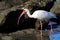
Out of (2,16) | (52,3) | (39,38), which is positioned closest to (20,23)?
(2,16)

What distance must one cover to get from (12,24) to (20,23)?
55 cm

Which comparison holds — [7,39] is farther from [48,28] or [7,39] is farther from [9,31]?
[48,28]

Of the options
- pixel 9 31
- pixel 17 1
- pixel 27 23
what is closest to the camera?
pixel 9 31

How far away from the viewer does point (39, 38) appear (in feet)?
31.5

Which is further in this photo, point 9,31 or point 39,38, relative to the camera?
point 9,31

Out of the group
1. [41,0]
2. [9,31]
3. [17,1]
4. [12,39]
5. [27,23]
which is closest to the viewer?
[12,39]

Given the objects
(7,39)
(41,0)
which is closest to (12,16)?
(7,39)

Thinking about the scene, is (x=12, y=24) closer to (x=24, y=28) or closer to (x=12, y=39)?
(x=24, y=28)

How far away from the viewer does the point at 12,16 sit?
11.8 meters

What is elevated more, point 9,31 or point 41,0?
point 41,0

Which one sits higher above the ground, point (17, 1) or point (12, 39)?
point (17, 1)

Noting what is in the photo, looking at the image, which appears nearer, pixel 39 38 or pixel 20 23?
pixel 39 38

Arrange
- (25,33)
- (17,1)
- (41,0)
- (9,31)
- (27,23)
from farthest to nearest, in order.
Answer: (17,1), (41,0), (27,23), (9,31), (25,33)

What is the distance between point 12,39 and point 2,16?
2303mm
